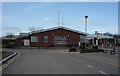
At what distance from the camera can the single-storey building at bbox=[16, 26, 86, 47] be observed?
179 ft

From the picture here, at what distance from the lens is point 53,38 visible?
181 feet

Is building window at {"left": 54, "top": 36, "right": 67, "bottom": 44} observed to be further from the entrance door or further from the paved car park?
the paved car park

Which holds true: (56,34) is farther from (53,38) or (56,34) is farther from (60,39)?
Result: (60,39)

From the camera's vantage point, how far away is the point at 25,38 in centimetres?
5600

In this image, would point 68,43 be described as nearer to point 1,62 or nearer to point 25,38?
point 25,38

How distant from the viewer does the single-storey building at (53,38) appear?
54562mm

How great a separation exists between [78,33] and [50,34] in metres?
9.17

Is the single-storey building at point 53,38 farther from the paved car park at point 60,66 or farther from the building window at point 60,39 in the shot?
the paved car park at point 60,66

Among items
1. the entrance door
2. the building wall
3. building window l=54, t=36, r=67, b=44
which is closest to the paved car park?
the building wall

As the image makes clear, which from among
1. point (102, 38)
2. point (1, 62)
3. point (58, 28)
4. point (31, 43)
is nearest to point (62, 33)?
point (58, 28)

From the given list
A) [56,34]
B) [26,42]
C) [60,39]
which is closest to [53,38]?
[56,34]

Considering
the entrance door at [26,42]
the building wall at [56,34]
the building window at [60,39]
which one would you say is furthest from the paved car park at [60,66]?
the entrance door at [26,42]

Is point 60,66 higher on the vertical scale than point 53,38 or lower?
lower

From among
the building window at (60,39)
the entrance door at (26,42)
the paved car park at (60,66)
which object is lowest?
the paved car park at (60,66)
